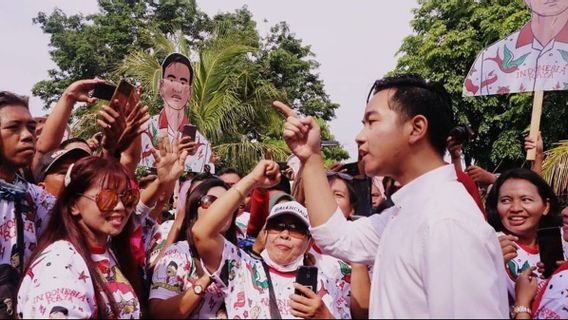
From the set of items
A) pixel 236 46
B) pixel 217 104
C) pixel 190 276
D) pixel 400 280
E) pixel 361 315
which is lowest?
pixel 361 315

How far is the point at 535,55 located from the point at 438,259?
4462 millimetres

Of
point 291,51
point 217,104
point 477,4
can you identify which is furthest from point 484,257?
point 291,51

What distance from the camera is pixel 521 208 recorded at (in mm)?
3512

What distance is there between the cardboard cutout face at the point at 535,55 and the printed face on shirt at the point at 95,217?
421 cm

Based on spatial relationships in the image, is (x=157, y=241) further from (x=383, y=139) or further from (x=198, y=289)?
(x=383, y=139)

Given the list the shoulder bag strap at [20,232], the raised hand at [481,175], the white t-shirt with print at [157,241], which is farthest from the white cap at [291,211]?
the raised hand at [481,175]

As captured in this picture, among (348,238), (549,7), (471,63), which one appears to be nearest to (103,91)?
(348,238)

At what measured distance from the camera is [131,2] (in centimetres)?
3038

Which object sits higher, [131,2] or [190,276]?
[131,2]

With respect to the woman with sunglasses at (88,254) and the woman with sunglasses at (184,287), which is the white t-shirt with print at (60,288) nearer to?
the woman with sunglasses at (88,254)

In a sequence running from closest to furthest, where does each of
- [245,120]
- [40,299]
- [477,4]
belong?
[40,299] < [245,120] < [477,4]

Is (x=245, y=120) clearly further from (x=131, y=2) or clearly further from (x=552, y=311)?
(x=552, y=311)

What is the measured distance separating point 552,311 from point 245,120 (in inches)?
706

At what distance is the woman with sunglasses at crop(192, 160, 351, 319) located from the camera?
2877 millimetres
